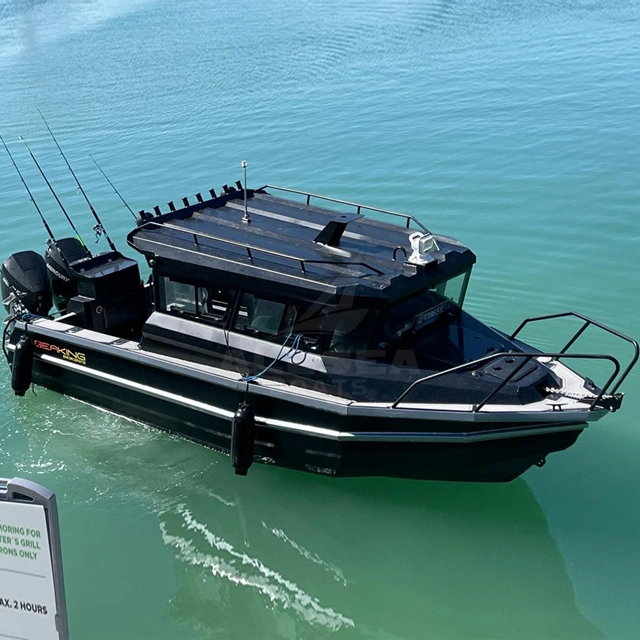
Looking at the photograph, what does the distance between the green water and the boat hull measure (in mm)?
447

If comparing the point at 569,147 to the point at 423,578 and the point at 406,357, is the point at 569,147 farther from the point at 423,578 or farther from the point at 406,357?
the point at 423,578

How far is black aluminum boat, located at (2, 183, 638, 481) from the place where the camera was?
7.38m

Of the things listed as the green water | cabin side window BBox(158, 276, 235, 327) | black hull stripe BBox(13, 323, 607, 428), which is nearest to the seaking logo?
black hull stripe BBox(13, 323, 607, 428)

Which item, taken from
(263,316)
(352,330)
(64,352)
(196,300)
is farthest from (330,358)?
(64,352)

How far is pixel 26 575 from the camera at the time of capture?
398 centimetres

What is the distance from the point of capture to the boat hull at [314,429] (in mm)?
7410

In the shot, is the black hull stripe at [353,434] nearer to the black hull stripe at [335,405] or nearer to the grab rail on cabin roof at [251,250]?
the black hull stripe at [335,405]

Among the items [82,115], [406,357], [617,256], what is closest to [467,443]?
[406,357]

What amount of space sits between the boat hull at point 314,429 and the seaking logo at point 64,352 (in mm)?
16

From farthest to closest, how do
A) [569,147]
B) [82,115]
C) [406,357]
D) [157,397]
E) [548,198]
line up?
[82,115] < [569,147] < [548,198] < [157,397] < [406,357]

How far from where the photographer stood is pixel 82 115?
874 inches

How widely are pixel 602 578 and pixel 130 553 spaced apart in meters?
4.38

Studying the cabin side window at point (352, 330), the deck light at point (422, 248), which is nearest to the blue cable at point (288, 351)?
the cabin side window at point (352, 330)

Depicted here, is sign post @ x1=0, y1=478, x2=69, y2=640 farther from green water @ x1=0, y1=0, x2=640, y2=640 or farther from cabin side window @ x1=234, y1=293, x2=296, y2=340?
cabin side window @ x1=234, y1=293, x2=296, y2=340
